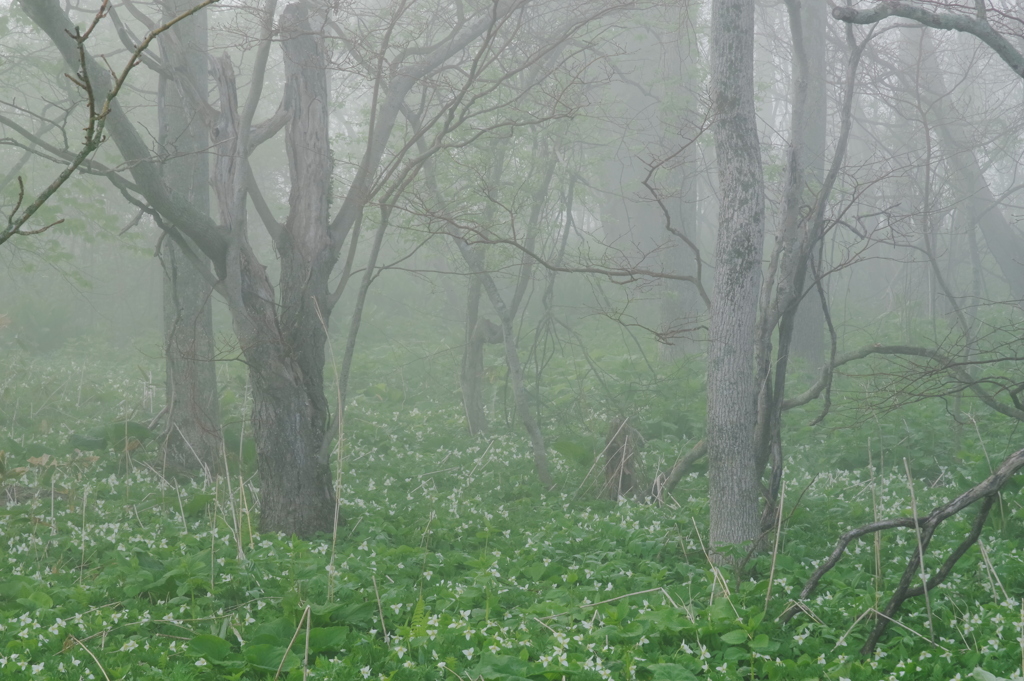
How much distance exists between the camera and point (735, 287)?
18.1 ft

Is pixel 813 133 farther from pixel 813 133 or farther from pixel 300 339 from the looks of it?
pixel 300 339

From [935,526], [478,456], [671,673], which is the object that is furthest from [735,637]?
[478,456]

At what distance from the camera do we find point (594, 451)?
8.64 meters

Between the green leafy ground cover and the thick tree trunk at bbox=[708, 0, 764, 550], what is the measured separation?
408 millimetres

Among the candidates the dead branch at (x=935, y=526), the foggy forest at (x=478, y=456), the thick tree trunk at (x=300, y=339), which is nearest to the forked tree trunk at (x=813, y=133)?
the foggy forest at (x=478, y=456)

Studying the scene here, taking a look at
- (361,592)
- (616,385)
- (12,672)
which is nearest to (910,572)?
(361,592)

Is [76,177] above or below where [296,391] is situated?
above

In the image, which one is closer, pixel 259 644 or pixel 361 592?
pixel 259 644

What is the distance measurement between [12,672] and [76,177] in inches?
399

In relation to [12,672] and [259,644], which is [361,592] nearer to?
[259,644]

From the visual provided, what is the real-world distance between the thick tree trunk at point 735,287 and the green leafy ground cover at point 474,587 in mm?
408

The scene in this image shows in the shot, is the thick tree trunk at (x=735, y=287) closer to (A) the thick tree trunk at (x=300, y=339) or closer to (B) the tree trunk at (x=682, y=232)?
(A) the thick tree trunk at (x=300, y=339)

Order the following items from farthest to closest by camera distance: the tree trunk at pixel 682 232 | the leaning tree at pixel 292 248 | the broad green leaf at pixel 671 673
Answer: the tree trunk at pixel 682 232, the leaning tree at pixel 292 248, the broad green leaf at pixel 671 673

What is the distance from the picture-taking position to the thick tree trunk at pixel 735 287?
551 centimetres
